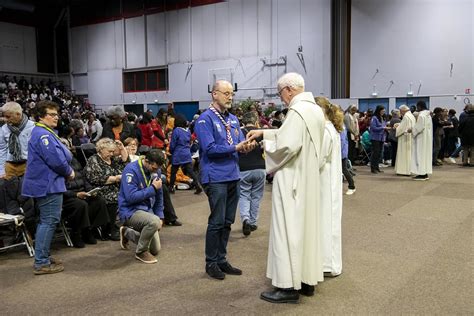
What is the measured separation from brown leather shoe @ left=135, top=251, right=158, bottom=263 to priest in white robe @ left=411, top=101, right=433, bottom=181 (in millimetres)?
6889

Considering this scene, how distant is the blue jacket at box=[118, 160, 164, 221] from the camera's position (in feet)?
14.4

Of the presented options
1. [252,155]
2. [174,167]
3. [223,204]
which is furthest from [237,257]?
[174,167]

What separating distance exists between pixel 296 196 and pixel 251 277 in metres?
1.08

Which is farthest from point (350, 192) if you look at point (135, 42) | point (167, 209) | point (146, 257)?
point (135, 42)

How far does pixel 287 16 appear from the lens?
18.6 metres

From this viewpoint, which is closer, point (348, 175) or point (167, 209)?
point (167, 209)

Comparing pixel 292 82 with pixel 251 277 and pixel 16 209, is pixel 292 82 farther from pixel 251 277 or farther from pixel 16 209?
pixel 16 209

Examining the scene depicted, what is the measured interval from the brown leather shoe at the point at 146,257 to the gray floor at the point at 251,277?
61 mm

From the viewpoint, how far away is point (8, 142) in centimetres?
509

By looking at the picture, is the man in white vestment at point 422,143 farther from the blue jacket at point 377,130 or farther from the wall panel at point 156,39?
the wall panel at point 156,39

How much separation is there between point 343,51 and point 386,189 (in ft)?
34.5

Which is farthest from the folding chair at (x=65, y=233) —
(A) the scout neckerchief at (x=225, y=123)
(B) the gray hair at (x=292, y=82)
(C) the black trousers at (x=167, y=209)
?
(B) the gray hair at (x=292, y=82)

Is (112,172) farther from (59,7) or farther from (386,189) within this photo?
(59,7)

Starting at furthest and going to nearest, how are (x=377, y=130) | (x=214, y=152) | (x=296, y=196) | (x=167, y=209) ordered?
(x=377, y=130), (x=167, y=209), (x=214, y=152), (x=296, y=196)
